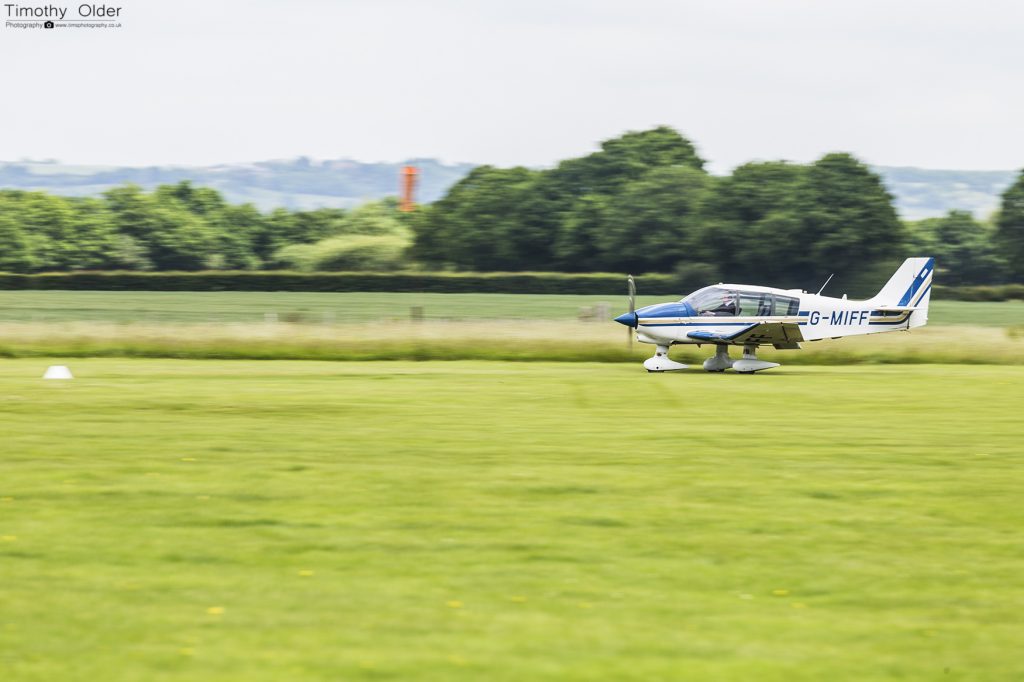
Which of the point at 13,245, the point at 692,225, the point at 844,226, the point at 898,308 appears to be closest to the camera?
the point at 898,308

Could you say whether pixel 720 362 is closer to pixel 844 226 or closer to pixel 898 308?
pixel 898 308

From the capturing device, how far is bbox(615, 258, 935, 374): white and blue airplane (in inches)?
1125

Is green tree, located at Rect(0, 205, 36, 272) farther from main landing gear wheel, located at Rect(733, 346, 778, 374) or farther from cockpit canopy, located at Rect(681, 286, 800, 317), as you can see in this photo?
main landing gear wheel, located at Rect(733, 346, 778, 374)

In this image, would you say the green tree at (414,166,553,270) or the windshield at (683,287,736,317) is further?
the green tree at (414,166,553,270)

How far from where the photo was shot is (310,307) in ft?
191

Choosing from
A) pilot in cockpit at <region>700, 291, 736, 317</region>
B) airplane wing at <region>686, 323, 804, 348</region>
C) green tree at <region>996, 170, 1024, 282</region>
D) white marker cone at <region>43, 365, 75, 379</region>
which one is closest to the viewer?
white marker cone at <region>43, 365, 75, 379</region>

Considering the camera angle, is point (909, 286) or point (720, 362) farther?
point (909, 286)

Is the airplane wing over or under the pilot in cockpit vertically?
under

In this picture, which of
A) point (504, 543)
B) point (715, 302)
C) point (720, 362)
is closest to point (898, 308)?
point (720, 362)

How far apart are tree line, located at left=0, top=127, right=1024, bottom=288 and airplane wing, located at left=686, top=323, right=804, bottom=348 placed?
29601mm

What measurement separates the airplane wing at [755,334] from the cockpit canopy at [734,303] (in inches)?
15.5

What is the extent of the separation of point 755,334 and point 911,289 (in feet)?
13.6

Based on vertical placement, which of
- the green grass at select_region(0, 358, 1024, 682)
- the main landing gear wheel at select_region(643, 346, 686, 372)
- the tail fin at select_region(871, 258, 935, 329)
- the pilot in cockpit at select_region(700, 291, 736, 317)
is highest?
the tail fin at select_region(871, 258, 935, 329)

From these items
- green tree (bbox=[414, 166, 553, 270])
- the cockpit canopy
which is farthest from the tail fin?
green tree (bbox=[414, 166, 553, 270])
